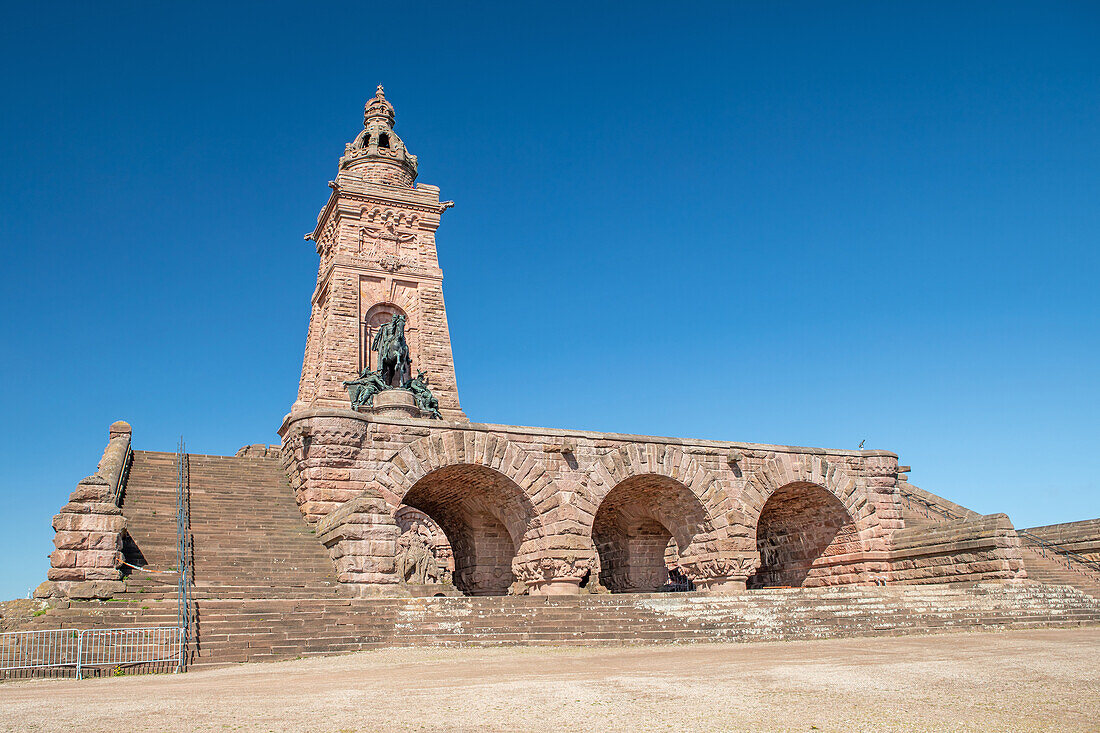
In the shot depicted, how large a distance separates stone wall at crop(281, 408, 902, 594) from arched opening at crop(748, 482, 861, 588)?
4.0 inches

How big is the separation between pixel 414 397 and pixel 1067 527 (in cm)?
2120

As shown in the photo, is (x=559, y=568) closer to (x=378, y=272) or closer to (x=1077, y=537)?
(x=378, y=272)

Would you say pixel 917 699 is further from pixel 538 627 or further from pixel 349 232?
pixel 349 232

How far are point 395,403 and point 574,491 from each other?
18.9ft

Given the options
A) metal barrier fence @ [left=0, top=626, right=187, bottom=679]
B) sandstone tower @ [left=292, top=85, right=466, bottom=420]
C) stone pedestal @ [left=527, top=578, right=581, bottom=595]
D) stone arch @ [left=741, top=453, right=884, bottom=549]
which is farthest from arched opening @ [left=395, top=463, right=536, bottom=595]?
metal barrier fence @ [left=0, top=626, right=187, bottom=679]

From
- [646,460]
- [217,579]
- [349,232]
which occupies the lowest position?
[217,579]

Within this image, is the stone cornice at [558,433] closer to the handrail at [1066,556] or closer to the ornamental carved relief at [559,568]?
the ornamental carved relief at [559,568]

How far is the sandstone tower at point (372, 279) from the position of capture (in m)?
30.6

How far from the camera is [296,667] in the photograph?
11242 mm

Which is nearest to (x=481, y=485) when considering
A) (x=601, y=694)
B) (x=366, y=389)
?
(x=366, y=389)

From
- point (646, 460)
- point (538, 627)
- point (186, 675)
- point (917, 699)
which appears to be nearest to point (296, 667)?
point (186, 675)

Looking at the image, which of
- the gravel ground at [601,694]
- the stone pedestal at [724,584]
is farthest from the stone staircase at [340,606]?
the stone pedestal at [724,584]

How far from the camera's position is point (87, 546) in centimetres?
1451

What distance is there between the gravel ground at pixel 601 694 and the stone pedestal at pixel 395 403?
11.3m
